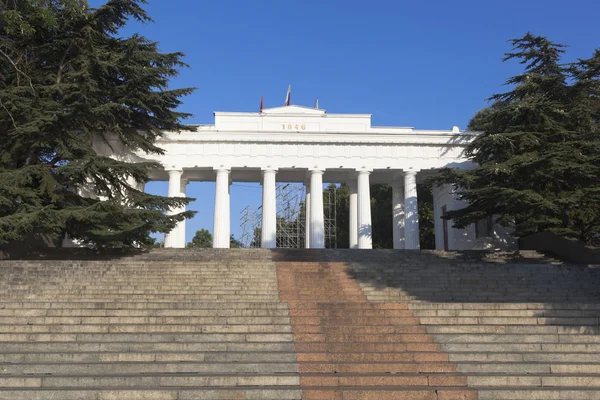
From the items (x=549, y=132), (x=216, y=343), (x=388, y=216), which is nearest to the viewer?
(x=216, y=343)

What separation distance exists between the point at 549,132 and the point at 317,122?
11112mm

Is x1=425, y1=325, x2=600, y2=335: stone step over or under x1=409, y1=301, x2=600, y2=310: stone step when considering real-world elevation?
under

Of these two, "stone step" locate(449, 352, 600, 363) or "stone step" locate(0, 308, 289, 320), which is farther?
"stone step" locate(0, 308, 289, 320)

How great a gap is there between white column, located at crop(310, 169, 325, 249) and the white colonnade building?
0.16ft

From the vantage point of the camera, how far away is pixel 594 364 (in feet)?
30.6

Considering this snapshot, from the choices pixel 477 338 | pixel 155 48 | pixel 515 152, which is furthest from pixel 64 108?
pixel 515 152

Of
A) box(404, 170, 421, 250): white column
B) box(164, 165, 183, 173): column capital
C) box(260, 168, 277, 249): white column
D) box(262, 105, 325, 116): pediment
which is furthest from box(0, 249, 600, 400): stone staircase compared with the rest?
box(262, 105, 325, 116): pediment

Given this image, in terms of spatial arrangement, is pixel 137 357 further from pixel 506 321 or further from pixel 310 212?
pixel 310 212

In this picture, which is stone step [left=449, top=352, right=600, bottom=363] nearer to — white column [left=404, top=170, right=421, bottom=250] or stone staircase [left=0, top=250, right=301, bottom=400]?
stone staircase [left=0, top=250, right=301, bottom=400]

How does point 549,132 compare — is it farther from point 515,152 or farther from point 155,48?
point 155,48

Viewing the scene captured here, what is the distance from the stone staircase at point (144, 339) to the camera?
834 centimetres

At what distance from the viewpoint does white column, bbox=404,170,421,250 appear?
90.2 ft

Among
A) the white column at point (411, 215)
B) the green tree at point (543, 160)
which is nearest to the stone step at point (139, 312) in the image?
the green tree at point (543, 160)

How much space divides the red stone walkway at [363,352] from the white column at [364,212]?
13609 millimetres
